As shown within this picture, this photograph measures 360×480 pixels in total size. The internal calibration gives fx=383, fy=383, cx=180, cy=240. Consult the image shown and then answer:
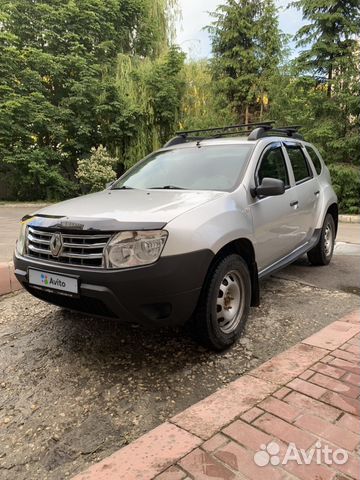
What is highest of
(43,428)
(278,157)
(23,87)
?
(23,87)

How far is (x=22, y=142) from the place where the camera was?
1612 centimetres

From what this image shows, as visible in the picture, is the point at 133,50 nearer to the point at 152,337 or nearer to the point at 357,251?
the point at 357,251

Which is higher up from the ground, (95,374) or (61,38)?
(61,38)

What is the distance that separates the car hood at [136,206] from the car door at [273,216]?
537 millimetres

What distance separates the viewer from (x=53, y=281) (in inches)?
105

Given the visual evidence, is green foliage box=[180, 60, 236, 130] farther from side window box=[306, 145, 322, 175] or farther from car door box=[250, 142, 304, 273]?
car door box=[250, 142, 304, 273]

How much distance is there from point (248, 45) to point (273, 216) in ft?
45.3

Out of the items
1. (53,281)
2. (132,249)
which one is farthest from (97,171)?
(132,249)

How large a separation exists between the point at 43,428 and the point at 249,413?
1182 mm

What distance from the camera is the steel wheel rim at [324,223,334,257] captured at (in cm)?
522

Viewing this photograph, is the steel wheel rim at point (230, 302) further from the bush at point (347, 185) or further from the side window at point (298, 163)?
the bush at point (347, 185)

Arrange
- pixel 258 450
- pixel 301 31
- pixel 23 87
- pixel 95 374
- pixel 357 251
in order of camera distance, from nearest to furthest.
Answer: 1. pixel 258 450
2. pixel 95 374
3. pixel 357 251
4. pixel 301 31
5. pixel 23 87

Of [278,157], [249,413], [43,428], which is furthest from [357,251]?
[43,428]

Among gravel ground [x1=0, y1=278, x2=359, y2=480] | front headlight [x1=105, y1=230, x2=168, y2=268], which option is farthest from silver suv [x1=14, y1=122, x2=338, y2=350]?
gravel ground [x1=0, y1=278, x2=359, y2=480]
